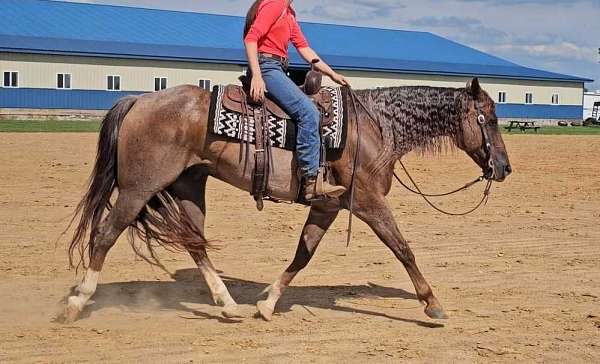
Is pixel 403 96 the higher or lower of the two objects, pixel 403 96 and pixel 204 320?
the higher

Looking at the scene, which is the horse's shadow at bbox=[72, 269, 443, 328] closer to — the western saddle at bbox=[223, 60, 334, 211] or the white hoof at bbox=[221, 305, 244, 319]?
the white hoof at bbox=[221, 305, 244, 319]

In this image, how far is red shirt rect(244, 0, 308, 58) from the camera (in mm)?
7297

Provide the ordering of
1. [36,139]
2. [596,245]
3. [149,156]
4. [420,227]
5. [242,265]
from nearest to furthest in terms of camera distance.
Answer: [149,156] < [242,265] < [596,245] < [420,227] < [36,139]

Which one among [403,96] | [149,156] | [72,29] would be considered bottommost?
[149,156]

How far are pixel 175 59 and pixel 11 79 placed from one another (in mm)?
11470

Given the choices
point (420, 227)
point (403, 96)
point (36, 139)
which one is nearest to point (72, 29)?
point (36, 139)

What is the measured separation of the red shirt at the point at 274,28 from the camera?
7.30 metres

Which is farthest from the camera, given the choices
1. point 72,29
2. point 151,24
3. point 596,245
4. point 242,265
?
point 151,24

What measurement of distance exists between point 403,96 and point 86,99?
54.3 m

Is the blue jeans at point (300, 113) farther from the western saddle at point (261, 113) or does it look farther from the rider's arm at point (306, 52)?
the rider's arm at point (306, 52)

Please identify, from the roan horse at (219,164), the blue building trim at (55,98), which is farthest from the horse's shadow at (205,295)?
the blue building trim at (55,98)

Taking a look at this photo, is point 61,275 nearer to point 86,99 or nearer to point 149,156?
point 149,156

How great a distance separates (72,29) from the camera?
6425cm

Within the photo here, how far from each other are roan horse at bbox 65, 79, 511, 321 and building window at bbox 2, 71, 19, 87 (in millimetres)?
52636
